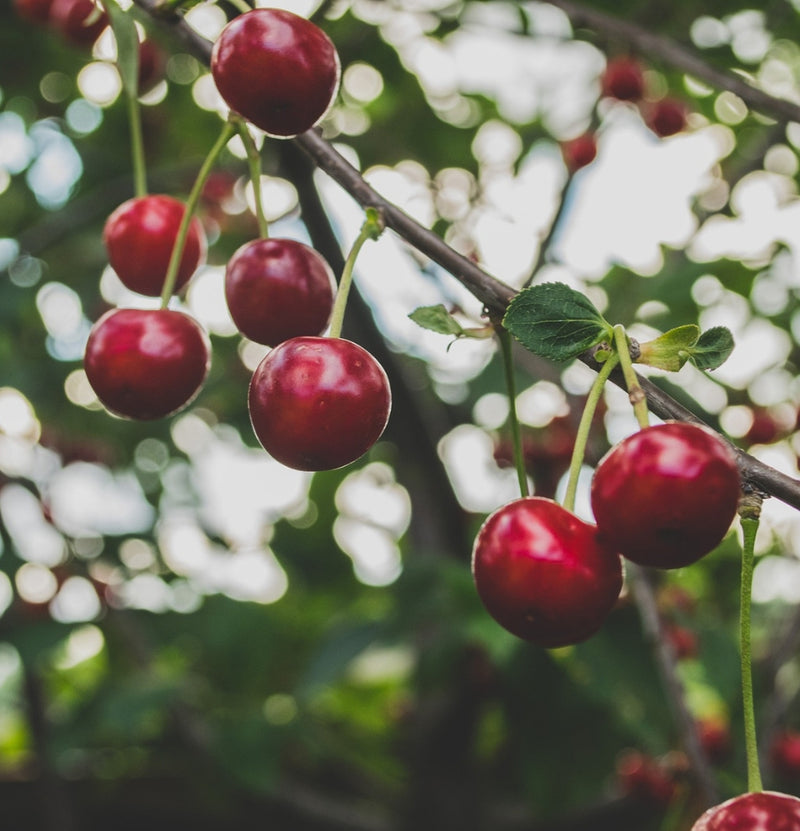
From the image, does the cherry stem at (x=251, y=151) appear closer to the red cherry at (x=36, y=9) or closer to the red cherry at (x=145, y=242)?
the red cherry at (x=145, y=242)

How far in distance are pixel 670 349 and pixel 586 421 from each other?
115 millimetres

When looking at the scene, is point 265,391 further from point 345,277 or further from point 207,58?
point 207,58

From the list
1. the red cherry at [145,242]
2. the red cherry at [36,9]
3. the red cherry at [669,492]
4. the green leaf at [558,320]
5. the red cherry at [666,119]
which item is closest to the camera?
the red cherry at [669,492]

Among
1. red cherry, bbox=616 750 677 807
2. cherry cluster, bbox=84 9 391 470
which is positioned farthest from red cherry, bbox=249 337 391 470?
red cherry, bbox=616 750 677 807

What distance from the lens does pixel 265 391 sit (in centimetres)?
89

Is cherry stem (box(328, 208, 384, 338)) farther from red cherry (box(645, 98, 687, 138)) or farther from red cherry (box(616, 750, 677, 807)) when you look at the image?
red cherry (box(645, 98, 687, 138))

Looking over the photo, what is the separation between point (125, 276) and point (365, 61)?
82.5 inches

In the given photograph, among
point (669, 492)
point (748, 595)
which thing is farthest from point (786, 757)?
point (669, 492)

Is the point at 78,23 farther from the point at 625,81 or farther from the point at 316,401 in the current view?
the point at 625,81

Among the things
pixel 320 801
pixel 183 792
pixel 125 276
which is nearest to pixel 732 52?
pixel 125 276

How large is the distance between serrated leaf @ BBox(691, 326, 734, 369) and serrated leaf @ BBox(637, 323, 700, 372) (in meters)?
0.01

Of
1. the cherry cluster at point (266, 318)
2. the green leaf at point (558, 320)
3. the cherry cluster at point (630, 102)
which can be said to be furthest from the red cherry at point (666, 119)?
the green leaf at point (558, 320)

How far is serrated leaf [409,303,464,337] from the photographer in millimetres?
903

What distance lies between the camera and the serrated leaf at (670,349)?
837 mm
